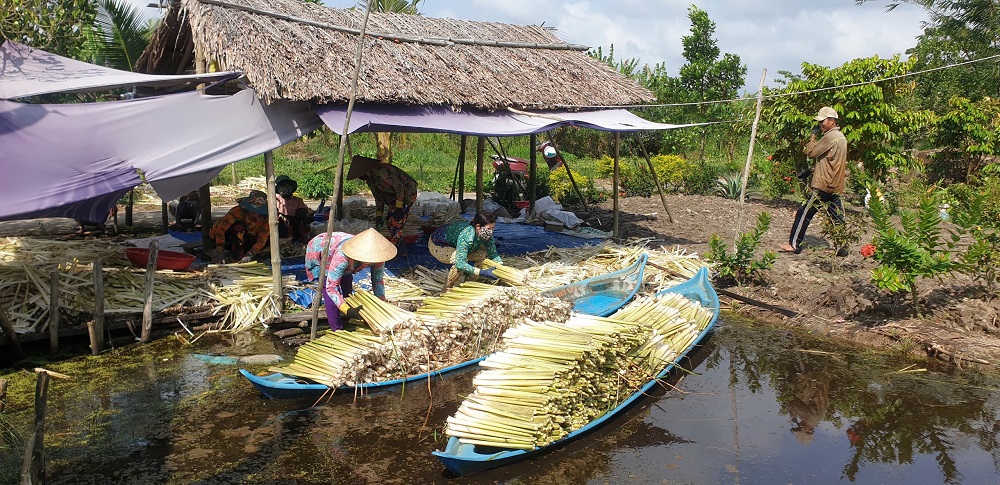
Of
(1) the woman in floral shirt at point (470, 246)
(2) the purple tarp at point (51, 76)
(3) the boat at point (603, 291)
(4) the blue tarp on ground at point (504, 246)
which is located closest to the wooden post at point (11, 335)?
(2) the purple tarp at point (51, 76)

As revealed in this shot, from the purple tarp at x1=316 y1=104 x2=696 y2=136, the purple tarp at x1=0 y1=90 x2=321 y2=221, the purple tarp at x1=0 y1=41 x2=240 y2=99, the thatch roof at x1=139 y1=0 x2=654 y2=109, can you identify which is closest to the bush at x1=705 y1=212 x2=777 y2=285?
the purple tarp at x1=316 y1=104 x2=696 y2=136

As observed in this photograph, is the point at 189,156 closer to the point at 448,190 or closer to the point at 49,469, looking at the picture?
the point at 49,469

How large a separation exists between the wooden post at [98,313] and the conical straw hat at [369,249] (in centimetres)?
232

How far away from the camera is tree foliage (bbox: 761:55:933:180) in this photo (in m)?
12.4

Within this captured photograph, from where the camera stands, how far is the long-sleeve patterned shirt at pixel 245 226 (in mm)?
9125

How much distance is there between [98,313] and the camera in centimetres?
686

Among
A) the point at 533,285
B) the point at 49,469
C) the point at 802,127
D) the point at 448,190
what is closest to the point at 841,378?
the point at 533,285

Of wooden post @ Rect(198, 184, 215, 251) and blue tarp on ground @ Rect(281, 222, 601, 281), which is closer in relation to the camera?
blue tarp on ground @ Rect(281, 222, 601, 281)

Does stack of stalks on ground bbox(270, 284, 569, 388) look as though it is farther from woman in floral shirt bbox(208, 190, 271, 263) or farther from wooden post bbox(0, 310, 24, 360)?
woman in floral shirt bbox(208, 190, 271, 263)

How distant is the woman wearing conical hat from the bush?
4.69 metres

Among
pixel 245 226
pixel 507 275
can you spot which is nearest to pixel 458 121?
pixel 507 275

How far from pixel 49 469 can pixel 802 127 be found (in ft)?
40.6

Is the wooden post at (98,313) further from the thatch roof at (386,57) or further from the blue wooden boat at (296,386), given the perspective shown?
the thatch roof at (386,57)

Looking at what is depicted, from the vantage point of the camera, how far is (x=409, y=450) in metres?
5.31
